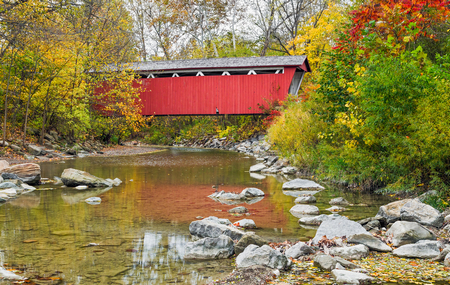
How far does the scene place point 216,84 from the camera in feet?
67.2

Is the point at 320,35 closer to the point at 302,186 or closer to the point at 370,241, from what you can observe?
the point at 302,186

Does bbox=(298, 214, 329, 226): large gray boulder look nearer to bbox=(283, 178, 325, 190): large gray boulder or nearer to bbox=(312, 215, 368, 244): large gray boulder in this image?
bbox=(312, 215, 368, 244): large gray boulder

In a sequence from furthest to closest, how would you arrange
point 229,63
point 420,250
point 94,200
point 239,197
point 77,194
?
point 229,63 < point 77,194 < point 239,197 < point 94,200 < point 420,250

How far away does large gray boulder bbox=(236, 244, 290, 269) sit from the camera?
321 centimetres

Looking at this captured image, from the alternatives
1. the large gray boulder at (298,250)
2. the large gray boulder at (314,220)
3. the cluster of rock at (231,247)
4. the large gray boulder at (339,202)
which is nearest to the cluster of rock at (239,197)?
the large gray boulder at (339,202)

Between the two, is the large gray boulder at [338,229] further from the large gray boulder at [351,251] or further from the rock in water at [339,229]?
the large gray boulder at [351,251]

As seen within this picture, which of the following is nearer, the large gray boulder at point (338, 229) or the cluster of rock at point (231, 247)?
the cluster of rock at point (231, 247)

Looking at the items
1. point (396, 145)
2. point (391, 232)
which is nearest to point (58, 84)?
point (396, 145)

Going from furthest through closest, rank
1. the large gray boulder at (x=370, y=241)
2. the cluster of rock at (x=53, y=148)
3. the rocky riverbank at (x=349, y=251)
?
the cluster of rock at (x=53, y=148) < the large gray boulder at (x=370, y=241) < the rocky riverbank at (x=349, y=251)

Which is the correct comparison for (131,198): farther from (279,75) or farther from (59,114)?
(279,75)

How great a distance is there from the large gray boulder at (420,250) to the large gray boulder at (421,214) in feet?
2.66

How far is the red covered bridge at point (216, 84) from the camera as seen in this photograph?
20.0m

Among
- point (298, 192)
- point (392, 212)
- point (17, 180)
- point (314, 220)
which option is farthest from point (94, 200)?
point (392, 212)

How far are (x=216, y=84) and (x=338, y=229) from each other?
16.9m
